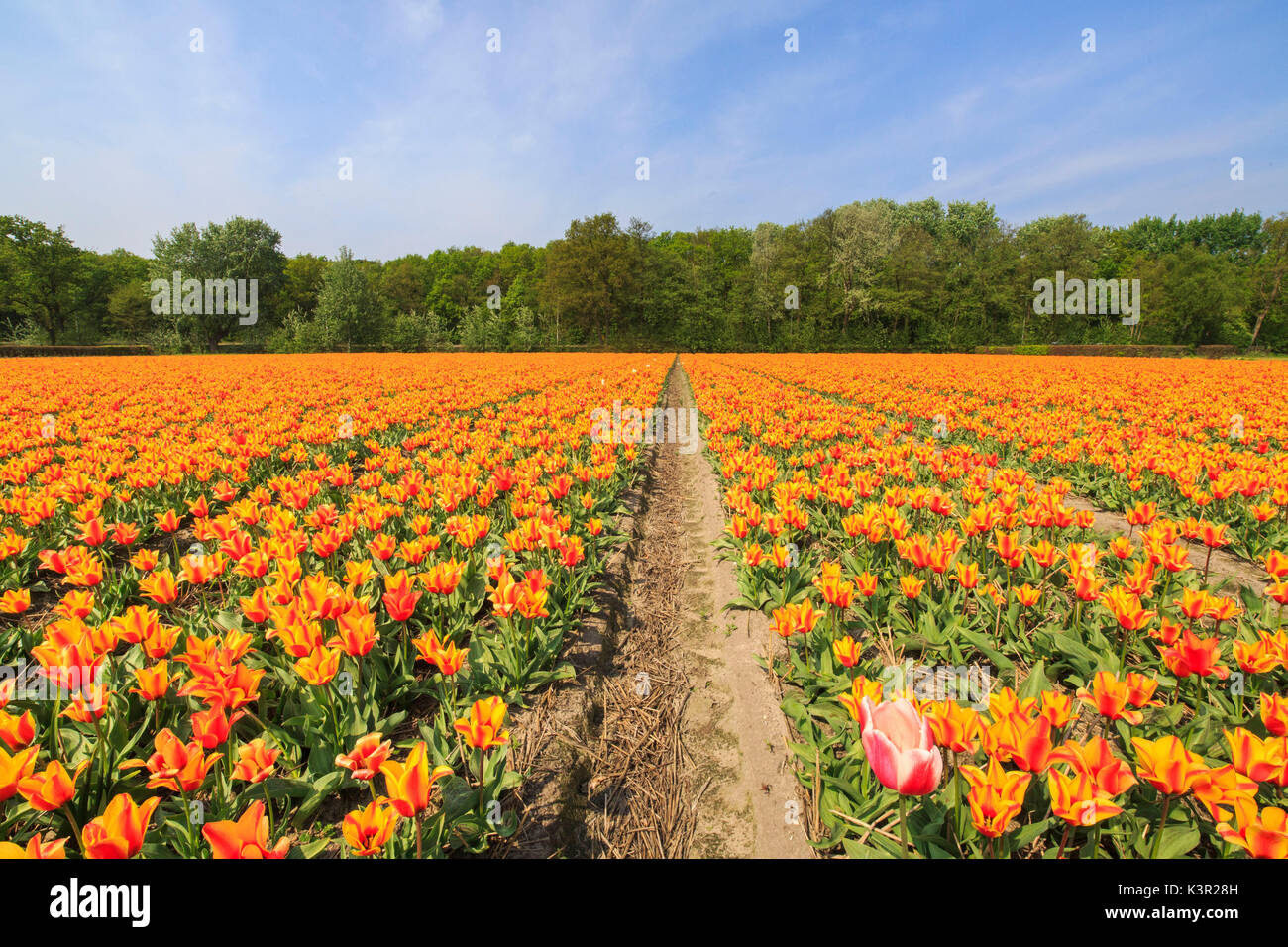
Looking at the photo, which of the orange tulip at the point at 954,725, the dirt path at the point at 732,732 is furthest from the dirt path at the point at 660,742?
the orange tulip at the point at 954,725

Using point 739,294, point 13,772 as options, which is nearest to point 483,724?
point 13,772

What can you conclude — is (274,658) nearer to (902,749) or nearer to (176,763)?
(176,763)

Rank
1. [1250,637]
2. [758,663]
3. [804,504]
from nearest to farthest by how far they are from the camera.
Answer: [1250,637] → [758,663] → [804,504]

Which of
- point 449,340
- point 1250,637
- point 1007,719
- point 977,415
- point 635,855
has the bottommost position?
point 635,855

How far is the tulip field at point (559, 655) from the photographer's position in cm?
167

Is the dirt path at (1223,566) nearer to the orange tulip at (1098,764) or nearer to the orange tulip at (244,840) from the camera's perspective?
the orange tulip at (1098,764)

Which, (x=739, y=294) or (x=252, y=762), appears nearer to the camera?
Result: (x=252, y=762)

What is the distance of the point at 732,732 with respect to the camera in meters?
3.17

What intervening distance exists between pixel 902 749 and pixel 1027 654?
2.27m
